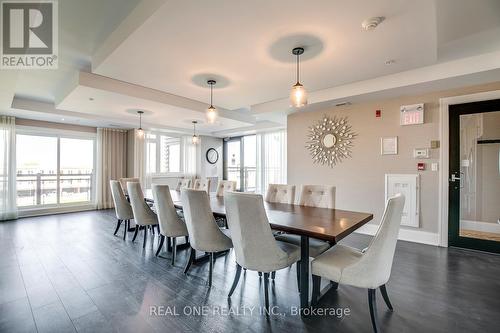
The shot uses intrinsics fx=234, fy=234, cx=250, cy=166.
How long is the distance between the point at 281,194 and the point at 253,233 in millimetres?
1544

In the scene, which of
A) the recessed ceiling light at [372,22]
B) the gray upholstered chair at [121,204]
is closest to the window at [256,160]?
the gray upholstered chair at [121,204]

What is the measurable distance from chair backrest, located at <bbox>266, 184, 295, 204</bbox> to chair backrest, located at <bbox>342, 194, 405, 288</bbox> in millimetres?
1511

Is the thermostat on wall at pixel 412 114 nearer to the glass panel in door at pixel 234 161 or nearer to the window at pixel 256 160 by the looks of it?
the window at pixel 256 160

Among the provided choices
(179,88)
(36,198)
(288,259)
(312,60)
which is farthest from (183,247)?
(36,198)

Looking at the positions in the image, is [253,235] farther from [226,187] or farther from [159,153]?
[159,153]

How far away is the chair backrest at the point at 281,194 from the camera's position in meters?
3.18

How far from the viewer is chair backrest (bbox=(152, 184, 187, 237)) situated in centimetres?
276

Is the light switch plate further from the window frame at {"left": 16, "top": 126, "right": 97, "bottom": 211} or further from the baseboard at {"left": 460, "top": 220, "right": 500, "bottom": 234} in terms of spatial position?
the window frame at {"left": 16, "top": 126, "right": 97, "bottom": 211}

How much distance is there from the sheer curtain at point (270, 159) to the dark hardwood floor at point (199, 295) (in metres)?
3.68

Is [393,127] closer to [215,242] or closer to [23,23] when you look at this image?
[215,242]

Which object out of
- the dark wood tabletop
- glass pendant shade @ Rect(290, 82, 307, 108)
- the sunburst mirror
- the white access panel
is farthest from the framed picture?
glass pendant shade @ Rect(290, 82, 307, 108)

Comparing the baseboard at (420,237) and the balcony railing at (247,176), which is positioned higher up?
the balcony railing at (247,176)

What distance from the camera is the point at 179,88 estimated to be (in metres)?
3.75

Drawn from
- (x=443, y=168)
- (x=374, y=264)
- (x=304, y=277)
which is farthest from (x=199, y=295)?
(x=443, y=168)
